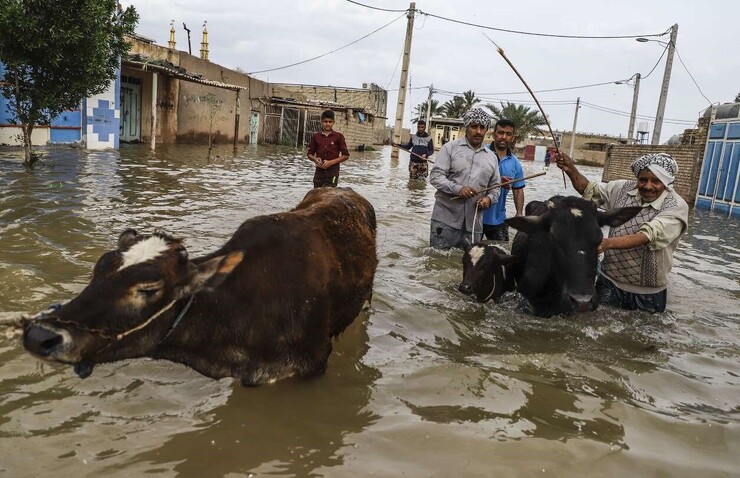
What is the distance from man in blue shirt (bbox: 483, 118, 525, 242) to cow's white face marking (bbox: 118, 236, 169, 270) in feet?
17.3

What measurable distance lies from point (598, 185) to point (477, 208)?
4.51 feet

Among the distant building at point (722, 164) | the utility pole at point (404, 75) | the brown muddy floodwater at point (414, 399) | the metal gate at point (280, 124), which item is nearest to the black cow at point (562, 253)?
the brown muddy floodwater at point (414, 399)

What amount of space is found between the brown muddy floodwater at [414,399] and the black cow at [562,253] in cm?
30

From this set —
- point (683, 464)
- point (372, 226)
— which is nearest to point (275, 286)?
point (372, 226)

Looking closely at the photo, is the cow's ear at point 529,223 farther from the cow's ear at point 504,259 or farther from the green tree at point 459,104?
the green tree at point 459,104

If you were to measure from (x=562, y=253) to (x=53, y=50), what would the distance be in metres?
11.4

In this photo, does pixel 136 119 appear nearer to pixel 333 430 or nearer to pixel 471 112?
pixel 471 112

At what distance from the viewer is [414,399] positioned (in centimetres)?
339

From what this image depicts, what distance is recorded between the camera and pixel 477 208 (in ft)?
21.0

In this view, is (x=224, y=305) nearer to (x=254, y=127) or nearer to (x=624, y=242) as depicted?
(x=624, y=242)

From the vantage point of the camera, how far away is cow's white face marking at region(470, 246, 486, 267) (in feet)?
17.3

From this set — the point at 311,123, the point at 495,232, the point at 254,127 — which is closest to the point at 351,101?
the point at 311,123

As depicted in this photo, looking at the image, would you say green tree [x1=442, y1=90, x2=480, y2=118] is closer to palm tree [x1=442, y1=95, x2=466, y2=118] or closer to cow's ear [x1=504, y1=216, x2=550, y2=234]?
palm tree [x1=442, y1=95, x2=466, y2=118]

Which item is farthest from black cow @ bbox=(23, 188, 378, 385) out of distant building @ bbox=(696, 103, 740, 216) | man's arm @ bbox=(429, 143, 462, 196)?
distant building @ bbox=(696, 103, 740, 216)
